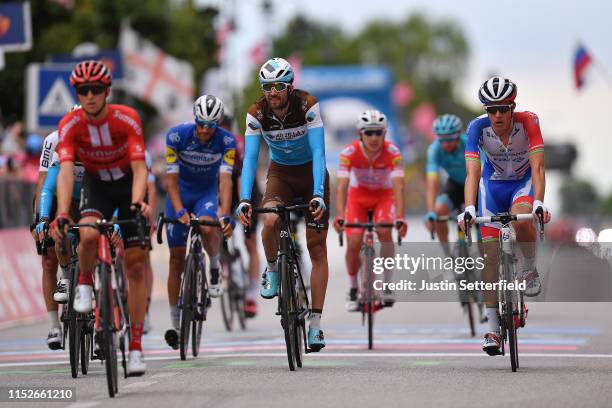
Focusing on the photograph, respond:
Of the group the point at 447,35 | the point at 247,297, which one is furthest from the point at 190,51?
the point at 447,35

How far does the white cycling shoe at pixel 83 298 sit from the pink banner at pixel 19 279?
8682 millimetres

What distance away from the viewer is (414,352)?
1403 centimetres

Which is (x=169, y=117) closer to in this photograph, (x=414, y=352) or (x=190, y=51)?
(x=190, y=51)

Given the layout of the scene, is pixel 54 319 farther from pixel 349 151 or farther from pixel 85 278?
pixel 349 151

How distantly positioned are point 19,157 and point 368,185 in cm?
870

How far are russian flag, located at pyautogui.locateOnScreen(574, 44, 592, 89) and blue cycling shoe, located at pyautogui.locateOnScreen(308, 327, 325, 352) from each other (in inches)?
1526

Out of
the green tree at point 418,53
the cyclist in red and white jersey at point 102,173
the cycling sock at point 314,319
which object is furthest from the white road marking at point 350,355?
the green tree at point 418,53

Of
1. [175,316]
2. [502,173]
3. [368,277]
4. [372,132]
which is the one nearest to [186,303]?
[175,316]

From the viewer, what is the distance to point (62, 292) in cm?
1268

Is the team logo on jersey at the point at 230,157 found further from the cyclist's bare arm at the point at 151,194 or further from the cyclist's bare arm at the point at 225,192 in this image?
the cyclist's bare arm at the point at 151,194

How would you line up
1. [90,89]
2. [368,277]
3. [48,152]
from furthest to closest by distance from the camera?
1. [368,277]
2. [48,152]
3. [90,89]

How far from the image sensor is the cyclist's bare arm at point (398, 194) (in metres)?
16.0

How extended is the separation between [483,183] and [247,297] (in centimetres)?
538

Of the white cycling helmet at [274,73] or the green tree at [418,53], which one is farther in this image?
the green tree at [418,53]
